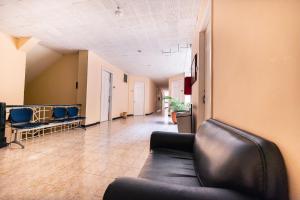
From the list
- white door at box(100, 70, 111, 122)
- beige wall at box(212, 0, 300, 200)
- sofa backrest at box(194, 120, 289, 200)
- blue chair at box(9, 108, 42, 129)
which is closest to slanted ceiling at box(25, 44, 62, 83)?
white door at box(100, 70, 111, 122)

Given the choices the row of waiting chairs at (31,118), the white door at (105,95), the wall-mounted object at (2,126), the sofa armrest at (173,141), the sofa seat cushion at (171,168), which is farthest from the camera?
the white door at (105,95)

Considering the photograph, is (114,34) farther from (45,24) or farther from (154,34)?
(45,24)

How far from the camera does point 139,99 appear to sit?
11.8m

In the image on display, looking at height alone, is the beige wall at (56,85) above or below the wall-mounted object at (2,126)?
above

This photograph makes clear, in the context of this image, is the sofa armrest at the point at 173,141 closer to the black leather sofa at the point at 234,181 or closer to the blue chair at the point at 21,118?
the black leather sofa at the point at 234,181

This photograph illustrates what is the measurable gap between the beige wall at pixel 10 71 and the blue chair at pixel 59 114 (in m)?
1.01

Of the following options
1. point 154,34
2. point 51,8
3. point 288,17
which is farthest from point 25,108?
point 288,17

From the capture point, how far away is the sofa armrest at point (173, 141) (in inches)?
75.6

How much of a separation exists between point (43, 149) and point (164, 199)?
11.5ft

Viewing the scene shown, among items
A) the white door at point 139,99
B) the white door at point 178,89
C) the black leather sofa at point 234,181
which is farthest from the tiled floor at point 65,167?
the white door at point 139,99

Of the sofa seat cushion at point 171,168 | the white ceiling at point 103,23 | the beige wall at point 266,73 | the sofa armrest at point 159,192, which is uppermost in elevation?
the white ceiling at point 103,23

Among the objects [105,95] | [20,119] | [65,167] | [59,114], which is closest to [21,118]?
[20,119]

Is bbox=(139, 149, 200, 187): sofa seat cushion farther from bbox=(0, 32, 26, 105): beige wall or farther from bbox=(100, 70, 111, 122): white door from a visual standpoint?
bbox=(100, 70, 111, 122): white door

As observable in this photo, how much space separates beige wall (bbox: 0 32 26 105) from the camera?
4348 millimetres
